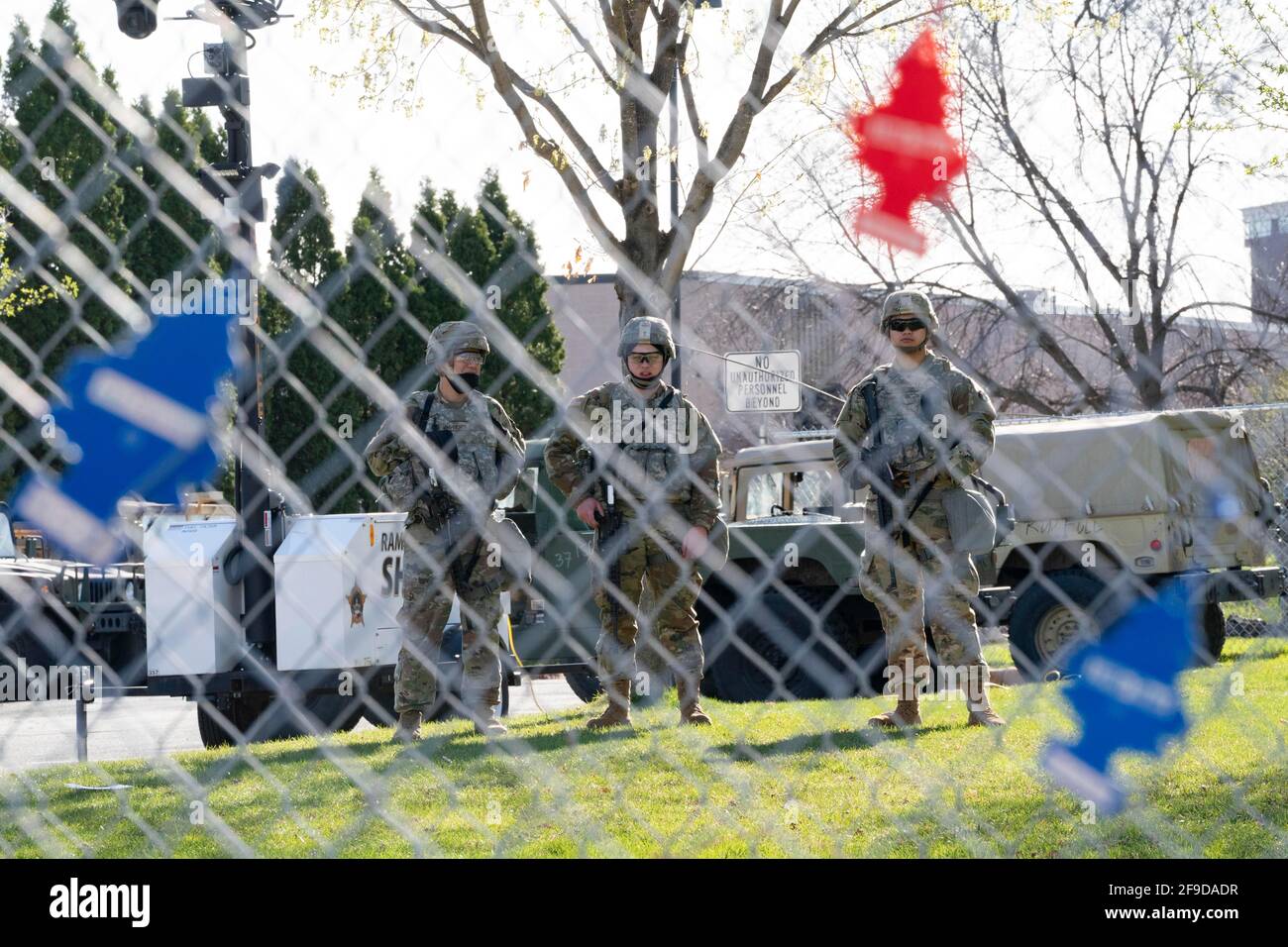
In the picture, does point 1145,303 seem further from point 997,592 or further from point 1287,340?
point 997,592

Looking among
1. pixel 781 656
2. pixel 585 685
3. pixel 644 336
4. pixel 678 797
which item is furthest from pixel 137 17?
pixel 585 685

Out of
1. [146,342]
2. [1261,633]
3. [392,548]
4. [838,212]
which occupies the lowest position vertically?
[1261,633]

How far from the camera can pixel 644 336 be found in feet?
17.7

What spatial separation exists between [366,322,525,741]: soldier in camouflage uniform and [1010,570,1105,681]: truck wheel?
4.39 meters

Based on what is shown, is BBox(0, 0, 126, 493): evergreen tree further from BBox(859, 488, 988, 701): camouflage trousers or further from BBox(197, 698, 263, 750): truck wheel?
BBox(197, 698, 263, 750): truck wheel

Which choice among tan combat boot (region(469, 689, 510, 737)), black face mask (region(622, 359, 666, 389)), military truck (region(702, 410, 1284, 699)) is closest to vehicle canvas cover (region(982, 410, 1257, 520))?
military truck (region(702, 410, 1284, 699))

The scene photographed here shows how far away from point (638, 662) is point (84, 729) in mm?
2466

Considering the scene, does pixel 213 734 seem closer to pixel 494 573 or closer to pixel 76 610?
pixel 76 610

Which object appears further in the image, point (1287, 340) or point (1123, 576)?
point (1287, 340)

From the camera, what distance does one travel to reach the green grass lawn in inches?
134

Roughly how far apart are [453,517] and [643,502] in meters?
0.77
